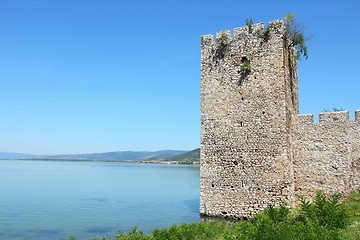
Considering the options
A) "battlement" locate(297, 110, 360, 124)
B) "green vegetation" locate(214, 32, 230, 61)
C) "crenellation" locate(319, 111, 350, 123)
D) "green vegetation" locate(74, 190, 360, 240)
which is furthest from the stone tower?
"green vegetation" locate(74, 190, 360, 240)

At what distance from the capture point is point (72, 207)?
26812mm

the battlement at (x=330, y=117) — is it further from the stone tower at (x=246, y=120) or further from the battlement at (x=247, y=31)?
the battlement at (x=247, y=31)

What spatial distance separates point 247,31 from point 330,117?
19.2 feet

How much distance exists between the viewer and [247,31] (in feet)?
60.4

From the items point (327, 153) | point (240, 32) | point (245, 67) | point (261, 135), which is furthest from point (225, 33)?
point (327, 153)

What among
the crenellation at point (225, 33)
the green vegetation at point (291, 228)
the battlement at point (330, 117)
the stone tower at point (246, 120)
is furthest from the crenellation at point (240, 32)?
the green vegetation at point (291, 228)

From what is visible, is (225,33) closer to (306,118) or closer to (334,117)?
(306,118)

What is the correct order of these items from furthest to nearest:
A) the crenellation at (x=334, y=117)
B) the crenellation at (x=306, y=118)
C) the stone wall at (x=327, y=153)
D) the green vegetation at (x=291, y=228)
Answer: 1. the crenellation at (x=306, y=118)
2. the crenellation at (x=334, y=117)
3. the stone wall at (x=327, y=153)
4. the green vegetation at (x=291, y=228)

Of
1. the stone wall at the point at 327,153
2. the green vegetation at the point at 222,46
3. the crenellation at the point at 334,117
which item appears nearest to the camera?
Result: the stone wall at the point at 327,153

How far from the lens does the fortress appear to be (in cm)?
1714

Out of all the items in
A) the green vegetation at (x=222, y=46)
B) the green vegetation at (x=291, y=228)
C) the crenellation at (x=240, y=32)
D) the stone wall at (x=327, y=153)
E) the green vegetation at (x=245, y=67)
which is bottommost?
the green vegetation at (x=291, y=228)

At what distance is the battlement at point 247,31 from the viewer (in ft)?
57.7

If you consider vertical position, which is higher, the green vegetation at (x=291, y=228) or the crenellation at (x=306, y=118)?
the crenellation at (x=306, y=118)

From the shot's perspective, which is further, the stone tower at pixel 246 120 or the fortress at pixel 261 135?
the stone tower at pixel 246 120
